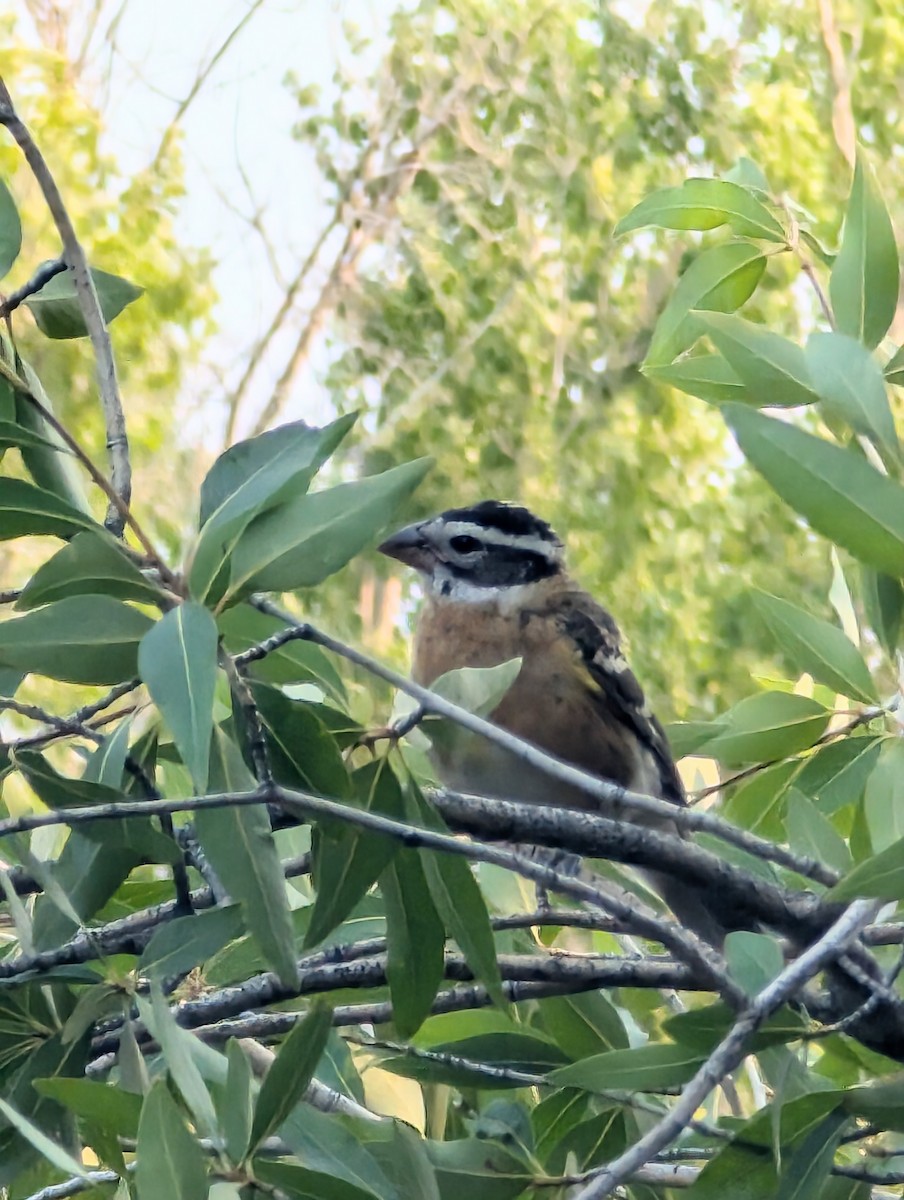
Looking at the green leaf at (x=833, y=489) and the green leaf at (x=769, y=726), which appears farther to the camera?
the green leaf at (x=769, y=726)

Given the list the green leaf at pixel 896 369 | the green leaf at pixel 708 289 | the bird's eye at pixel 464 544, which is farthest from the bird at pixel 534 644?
the green leaf at pixel 896 369

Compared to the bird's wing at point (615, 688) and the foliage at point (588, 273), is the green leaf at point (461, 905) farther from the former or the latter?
the foliage at point (588, 273)

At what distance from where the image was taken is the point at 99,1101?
2.36 feet

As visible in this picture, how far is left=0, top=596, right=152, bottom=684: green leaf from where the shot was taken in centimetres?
70

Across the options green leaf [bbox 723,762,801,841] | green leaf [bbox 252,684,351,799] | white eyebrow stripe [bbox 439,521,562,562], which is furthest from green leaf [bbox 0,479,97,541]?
white eyebrow stripe [bbox 439,521,562,562]

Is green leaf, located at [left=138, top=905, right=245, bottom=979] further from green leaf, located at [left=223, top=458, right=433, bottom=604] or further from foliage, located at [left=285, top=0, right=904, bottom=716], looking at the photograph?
foliage, located at [left=285, top=0, right=904, bottom=716]

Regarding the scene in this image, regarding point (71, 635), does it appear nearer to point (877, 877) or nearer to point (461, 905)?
point (461, 905)

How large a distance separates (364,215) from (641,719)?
6235 mm

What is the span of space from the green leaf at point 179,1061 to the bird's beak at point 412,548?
50.3 inches

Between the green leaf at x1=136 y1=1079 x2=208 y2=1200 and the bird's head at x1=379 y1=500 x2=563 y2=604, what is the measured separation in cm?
127

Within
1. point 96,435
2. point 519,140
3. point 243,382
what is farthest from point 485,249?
point 96,435

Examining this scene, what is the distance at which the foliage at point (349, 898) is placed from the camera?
27.4 inches

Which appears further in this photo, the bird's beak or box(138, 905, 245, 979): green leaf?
the bird's beak

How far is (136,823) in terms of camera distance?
2.60 ft
